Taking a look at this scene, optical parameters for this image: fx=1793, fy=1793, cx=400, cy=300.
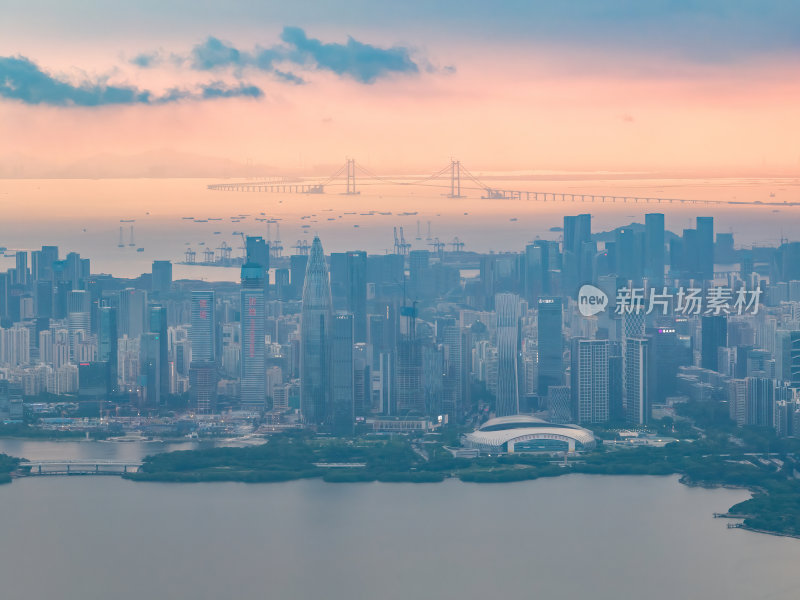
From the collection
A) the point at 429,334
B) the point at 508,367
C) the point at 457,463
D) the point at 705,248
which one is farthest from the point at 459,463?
the point at 705,248

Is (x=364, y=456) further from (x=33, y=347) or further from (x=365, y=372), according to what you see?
(x=33, y=347)

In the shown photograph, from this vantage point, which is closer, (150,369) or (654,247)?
(150,369)

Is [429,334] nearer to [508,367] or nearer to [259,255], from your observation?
[508,367]

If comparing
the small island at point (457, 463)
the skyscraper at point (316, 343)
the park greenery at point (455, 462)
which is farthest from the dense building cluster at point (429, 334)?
the small island at point (457, 463)

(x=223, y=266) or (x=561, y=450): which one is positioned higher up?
(x=223, y=266)

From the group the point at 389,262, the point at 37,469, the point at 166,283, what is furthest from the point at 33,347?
the point at 37,469

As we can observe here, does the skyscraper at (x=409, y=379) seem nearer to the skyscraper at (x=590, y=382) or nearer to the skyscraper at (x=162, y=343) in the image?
the skyscraper at (x=590, y=382)
